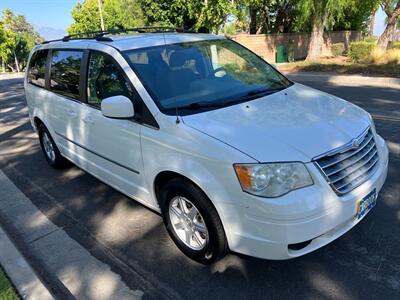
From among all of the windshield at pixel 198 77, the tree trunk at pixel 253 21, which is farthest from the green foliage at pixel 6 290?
the tree trunk at pixel 253 21

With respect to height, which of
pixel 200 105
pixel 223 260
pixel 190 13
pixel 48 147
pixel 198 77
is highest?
pixel 190 13

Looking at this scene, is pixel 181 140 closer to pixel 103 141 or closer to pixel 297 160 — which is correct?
pixel 297 160

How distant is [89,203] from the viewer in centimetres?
453

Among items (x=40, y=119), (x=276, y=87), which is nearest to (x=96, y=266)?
(x=276, y=87)

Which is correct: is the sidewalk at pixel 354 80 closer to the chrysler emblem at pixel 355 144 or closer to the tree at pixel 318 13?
the tree at pixel 318 13

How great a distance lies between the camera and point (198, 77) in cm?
363

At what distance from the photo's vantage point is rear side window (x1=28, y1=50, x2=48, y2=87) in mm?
5301

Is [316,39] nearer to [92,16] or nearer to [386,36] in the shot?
[386,36]

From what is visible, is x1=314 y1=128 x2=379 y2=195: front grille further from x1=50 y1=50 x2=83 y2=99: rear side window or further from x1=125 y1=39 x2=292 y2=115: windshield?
x1=50 y1=50 x2=83 y2=99: rear side window

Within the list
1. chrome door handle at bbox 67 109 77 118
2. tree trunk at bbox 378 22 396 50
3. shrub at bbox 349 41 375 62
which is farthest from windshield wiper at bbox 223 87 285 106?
tree trunk at bbox 378 22 396 50

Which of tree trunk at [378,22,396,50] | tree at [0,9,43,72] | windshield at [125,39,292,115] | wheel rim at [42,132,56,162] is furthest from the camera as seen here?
tree at [0,9,43,72]

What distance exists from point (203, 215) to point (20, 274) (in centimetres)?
167

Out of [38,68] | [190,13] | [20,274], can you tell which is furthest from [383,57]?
[20,274]

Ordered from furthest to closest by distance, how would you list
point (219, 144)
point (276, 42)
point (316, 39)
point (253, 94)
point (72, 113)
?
point (276, 42) < point (316, 39) < point (72, 113) < point (253, 94) < point (219, 144)
